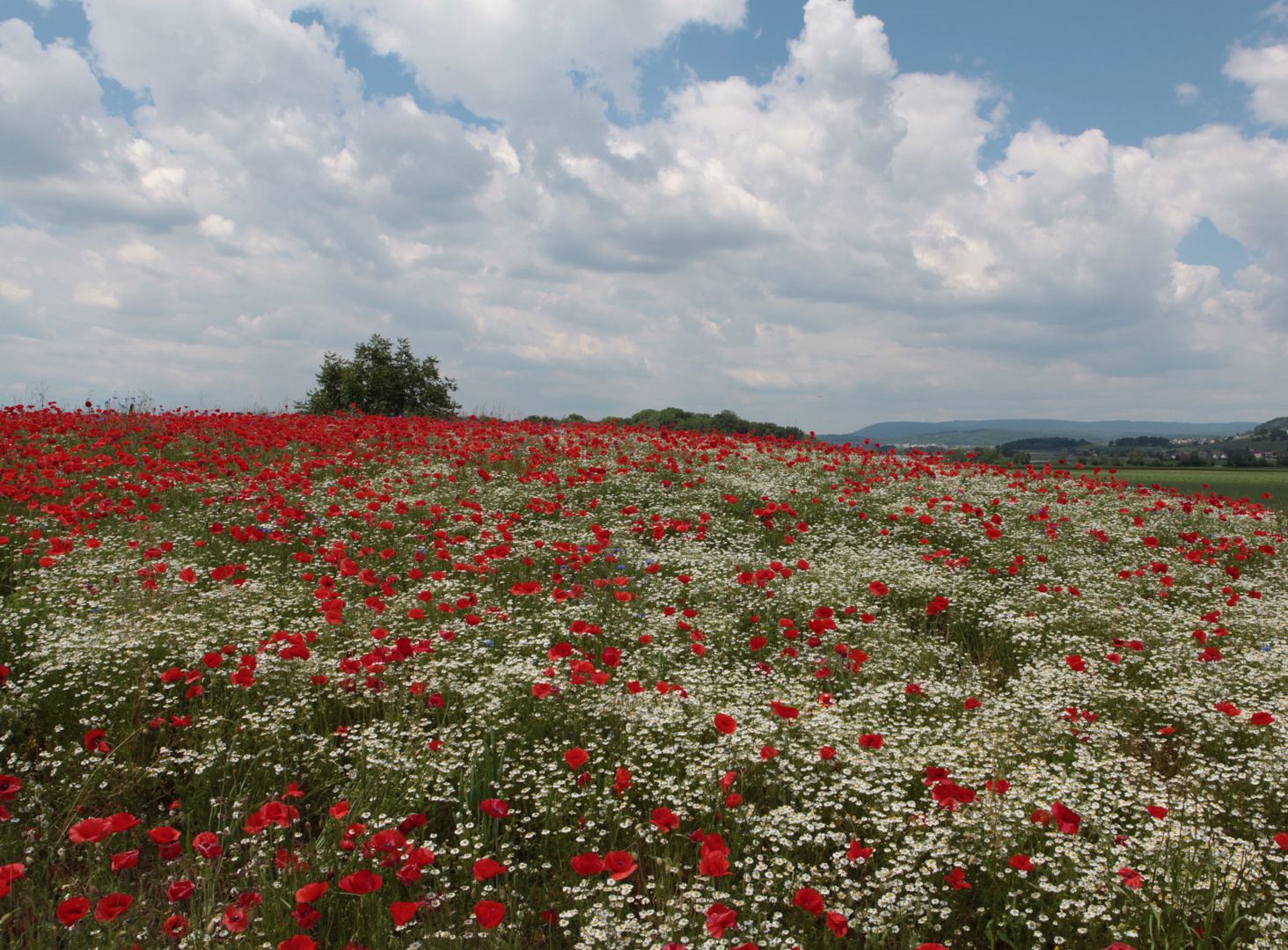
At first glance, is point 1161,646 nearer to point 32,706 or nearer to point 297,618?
point 297,618

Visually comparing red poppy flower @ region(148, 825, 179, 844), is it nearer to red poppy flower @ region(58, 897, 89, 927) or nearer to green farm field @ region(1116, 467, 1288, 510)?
red poppy flower @ region(58, 897, 89, 927)

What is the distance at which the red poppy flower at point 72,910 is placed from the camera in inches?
79.9

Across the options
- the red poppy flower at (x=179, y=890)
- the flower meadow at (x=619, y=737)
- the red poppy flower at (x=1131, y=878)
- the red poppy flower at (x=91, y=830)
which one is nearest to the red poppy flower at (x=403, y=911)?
the flower meadow at (x=619, y=737)

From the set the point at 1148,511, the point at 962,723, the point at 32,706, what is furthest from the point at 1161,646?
the point at 32,706

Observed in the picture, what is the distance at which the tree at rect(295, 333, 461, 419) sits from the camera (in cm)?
2966

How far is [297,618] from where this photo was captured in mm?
5121

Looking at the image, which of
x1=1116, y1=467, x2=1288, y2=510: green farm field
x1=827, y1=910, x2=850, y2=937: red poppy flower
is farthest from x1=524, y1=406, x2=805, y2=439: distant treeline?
x1=827, y1=910, x2=850, y2=937: red poppy flower

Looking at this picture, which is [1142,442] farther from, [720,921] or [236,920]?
[236,920]

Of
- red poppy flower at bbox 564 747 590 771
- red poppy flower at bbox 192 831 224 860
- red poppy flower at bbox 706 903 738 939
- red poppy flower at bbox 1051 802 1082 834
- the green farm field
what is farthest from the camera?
the green farm field

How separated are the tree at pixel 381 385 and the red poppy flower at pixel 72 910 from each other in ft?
90.7

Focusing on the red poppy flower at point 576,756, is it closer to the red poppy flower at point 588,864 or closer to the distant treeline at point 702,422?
the red poppy flower at point 588,864

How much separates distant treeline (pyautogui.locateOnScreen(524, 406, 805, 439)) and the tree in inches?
358

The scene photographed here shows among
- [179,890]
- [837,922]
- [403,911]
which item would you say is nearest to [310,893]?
[403,911]

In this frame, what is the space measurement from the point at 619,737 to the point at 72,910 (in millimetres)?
2330
